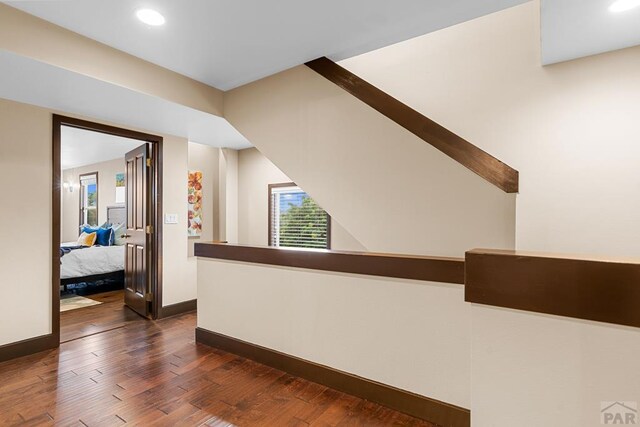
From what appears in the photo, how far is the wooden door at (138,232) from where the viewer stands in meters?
3.96

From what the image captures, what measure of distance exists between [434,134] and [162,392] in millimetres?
2608

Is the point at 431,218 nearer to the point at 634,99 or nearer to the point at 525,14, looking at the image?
the point at 634,99

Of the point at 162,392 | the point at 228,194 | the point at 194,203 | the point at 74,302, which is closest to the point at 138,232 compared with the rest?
the point at 194,203

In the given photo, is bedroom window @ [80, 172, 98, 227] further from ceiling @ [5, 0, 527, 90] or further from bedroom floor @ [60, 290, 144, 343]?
ceiling @ [5, 0, 527, 90]

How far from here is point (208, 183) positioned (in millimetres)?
4941

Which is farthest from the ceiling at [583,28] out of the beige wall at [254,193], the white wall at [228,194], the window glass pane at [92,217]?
the window glass pane at [92,217]

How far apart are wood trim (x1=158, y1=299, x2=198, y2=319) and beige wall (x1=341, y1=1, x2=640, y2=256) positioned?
11.9ft

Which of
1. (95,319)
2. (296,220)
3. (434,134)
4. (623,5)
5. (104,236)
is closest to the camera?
(623,5)

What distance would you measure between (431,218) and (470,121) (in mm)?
1582

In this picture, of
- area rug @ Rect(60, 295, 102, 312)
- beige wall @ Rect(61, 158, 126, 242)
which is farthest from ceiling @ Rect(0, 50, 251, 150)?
beige wall @ Rect(61, 158, 126, 242)

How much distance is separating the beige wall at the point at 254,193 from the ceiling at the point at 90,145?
1513 millimetres

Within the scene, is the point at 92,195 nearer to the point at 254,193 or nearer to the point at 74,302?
the point at 74,302

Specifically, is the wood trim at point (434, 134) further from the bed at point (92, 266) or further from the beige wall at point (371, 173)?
the bed at point (92, 266)

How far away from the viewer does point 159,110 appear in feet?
10.1
